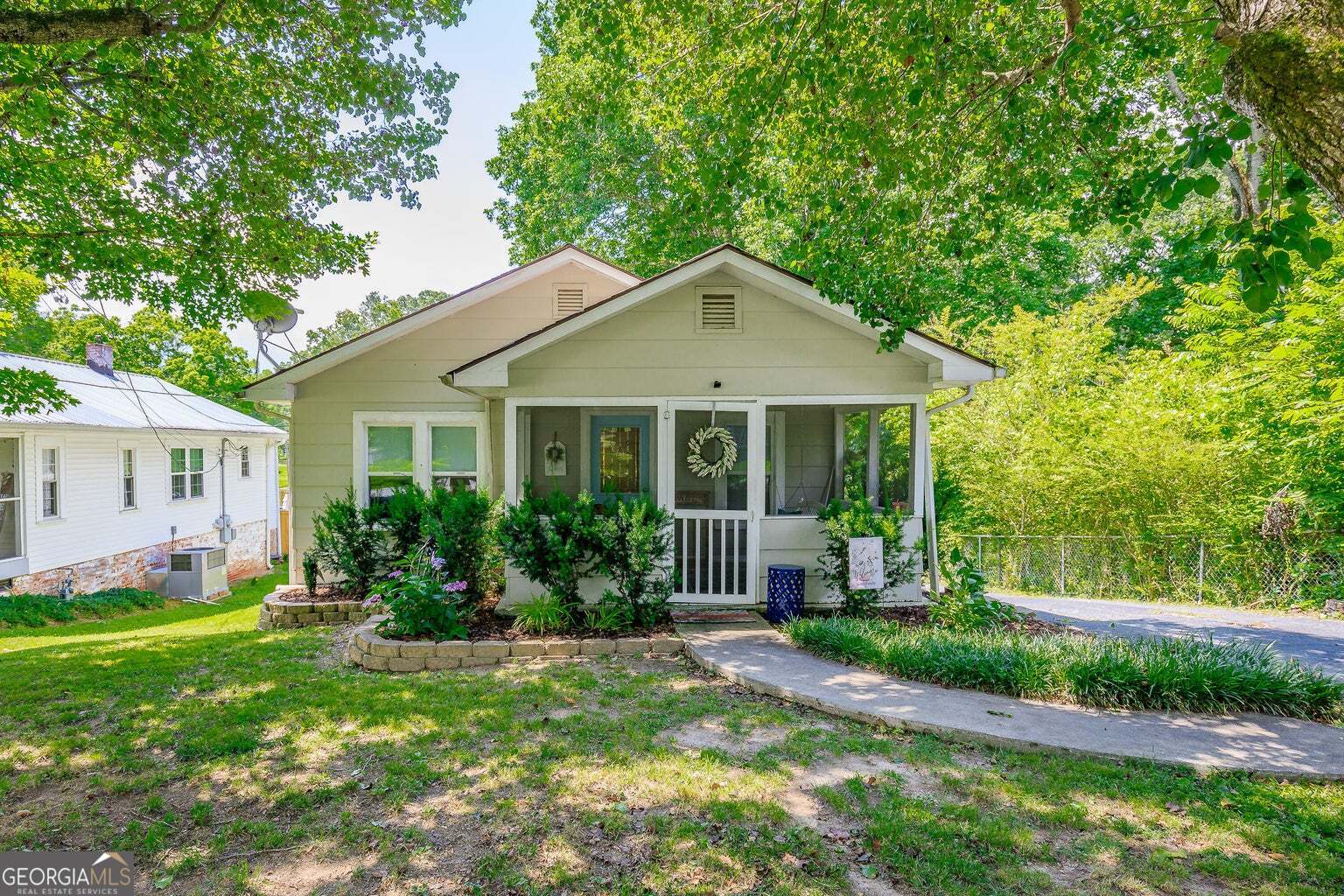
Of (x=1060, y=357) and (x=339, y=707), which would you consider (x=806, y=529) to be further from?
(x=1060, y=357)

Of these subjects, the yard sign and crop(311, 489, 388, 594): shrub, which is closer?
the yard sign

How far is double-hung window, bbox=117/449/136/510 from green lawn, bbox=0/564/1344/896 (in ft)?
37.3

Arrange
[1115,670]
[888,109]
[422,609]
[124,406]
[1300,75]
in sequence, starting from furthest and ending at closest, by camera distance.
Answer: [124,406] → [422,609] → [888,109] → [1115,670] → [1300,75]

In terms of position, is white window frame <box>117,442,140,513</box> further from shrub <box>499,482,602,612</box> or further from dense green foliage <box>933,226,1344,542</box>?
dense green foliage <box>933,226,1344,542</box>

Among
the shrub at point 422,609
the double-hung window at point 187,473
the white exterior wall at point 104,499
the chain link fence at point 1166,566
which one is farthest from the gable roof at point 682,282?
the double-hung window at point 187,473

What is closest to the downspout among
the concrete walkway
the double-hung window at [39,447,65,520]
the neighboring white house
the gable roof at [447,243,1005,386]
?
the gable roof at [447,243,1005,386]

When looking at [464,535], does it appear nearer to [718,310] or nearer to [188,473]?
[718,310]

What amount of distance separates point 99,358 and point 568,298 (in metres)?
14.1

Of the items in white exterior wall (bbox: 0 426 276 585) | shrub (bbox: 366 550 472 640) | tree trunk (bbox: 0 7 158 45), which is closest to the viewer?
tree trunk (bbox: 0 7 158 45)

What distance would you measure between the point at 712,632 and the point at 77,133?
856 cm

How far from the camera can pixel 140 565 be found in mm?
14219

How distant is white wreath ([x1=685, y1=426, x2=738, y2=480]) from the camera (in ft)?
23.7

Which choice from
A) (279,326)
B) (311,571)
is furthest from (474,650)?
(279,326)

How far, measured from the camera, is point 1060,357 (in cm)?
1184
